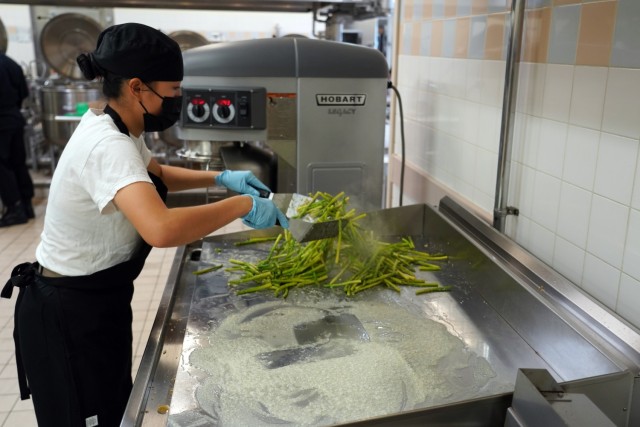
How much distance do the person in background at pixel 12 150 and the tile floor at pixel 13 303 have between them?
16cm

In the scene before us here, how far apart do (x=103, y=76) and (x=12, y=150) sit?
409 cm

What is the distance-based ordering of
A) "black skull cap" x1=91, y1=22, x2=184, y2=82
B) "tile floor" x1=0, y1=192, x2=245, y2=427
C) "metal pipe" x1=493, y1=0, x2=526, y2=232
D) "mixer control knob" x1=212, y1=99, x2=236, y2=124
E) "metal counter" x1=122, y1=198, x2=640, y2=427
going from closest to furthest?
"metal counter" x1=122, y1=198, x2=640, y2=427 → "black skull cap" x1=91, y1=22, x2=184, y2=82 → "metal pipe" x1=493, y1=0, x2=526, y2=232 → "mixer control knob" x1=212, y1=99, x2=236, y2=124 → "tile floor" x1=0, y1=192, x2=245, y2=427

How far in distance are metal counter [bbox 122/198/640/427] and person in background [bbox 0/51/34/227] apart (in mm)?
3773

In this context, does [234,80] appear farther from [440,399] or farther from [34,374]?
[440,399]

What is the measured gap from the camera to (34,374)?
5.40 ft

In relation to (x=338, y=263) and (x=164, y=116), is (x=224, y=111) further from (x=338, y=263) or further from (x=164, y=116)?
(x=338, y=263)

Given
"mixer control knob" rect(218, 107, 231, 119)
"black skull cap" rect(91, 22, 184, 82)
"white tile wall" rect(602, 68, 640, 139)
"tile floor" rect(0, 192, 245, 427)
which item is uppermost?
"black skull cap" rect(91, 22, 184, 82)

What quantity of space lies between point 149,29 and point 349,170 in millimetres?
1080

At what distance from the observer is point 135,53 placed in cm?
146

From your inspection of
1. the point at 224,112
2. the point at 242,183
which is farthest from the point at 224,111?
the point at 242,183

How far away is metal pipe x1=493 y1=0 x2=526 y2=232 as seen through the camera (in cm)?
180

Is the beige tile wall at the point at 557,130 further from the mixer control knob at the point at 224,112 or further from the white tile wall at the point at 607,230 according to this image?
the mixer control knob at the point at 224,112

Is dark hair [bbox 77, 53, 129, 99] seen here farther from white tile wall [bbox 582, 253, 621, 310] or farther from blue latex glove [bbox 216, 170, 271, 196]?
white tile wall [bbox 582, 253, 621, 310]

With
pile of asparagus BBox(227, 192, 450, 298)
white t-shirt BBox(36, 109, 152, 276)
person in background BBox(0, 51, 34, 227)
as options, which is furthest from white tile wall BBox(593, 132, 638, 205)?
person in background BBox(0, 51, 34, 227)
